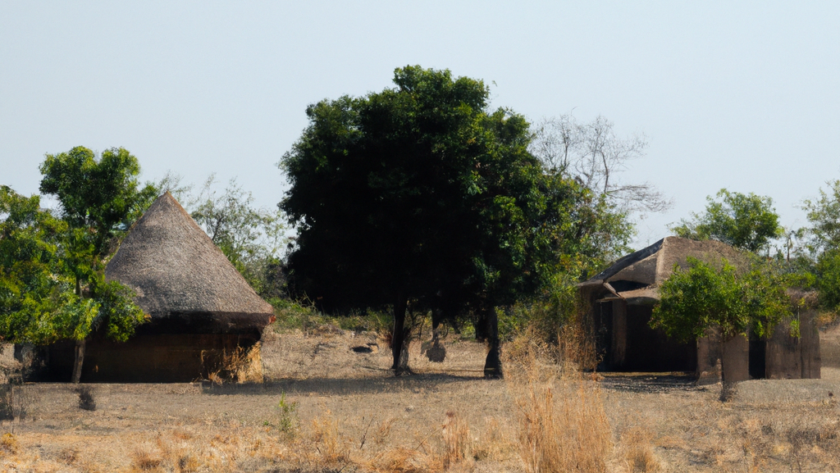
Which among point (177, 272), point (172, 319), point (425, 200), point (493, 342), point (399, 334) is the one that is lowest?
point (493, 342)

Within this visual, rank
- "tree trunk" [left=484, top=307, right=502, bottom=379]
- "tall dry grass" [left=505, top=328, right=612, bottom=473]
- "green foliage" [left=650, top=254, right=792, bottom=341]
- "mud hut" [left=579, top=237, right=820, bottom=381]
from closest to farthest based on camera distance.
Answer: "tall dry grass" [left=505, top=328, right=612, bottom=473] → "green foliage" [left=650, top=254, right=792, bottom=341] → "mud hut" [left=579, top=237, right=820, bottom=381] → "tree trunk" [left=484, top=307, right=502, bottom=379]

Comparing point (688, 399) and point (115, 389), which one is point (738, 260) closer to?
point (688, 399)

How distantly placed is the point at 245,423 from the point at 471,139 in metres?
7.58

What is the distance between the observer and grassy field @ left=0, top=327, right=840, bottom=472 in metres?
5.96

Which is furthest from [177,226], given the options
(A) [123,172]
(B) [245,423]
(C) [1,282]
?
(B) [245,423]

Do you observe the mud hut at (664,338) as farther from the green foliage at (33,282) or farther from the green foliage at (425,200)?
the green foliage at (33,282)

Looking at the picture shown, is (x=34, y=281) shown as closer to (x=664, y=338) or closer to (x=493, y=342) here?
(x=493, y=342)

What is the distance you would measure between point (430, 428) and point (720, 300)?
585 cm

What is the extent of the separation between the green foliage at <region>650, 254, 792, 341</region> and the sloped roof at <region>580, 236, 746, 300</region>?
4060 mm

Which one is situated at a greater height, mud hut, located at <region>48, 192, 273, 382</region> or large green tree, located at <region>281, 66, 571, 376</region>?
large green tree, located at <region>281, 66, 571, 376</region>

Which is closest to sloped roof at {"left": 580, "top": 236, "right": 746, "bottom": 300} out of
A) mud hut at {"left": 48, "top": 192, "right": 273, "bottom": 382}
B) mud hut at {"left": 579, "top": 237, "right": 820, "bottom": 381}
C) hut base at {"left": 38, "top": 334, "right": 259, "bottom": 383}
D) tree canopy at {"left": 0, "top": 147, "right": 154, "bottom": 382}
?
mud hut at {"left": 579, "top": 237, "right": 820, "bottom": 381}

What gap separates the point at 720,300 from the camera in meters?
11.9

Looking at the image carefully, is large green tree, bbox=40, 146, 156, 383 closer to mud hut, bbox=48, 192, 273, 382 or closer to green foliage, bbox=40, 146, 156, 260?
green foliage, bbox=40, 146, 156, 260

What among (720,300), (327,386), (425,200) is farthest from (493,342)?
(720,300)
